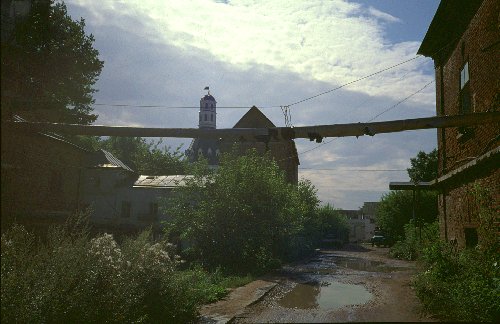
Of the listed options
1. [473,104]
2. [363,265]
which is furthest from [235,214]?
[473,104]

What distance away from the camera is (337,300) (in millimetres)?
11547

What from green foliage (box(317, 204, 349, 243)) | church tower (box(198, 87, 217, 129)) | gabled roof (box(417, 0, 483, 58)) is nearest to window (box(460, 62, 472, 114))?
gabled roof (box(417, 0, 483, 58))

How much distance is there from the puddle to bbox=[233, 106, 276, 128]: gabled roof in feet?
102

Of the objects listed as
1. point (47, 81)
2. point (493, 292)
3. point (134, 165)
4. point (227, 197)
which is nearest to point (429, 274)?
point (493, 292)

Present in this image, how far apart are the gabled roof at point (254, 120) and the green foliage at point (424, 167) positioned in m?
16.1

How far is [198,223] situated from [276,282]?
5.66 m

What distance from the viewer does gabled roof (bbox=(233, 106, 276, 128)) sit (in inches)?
1763

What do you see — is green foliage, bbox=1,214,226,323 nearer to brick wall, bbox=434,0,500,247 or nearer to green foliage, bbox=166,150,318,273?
brick wall, bbox=434,0,500,247

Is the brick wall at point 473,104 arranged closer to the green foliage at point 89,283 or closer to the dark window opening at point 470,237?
the dark window opening at point 470,237

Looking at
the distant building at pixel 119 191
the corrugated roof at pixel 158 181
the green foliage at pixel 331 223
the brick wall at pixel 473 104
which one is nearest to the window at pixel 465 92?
the brick wall at pixel 473 104

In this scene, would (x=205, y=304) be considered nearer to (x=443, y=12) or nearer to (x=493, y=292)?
(x=493, y=292)

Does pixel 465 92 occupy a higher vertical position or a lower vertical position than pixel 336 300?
higher

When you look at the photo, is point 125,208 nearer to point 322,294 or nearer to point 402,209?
point 402,209

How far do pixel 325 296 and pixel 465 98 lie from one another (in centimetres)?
732
